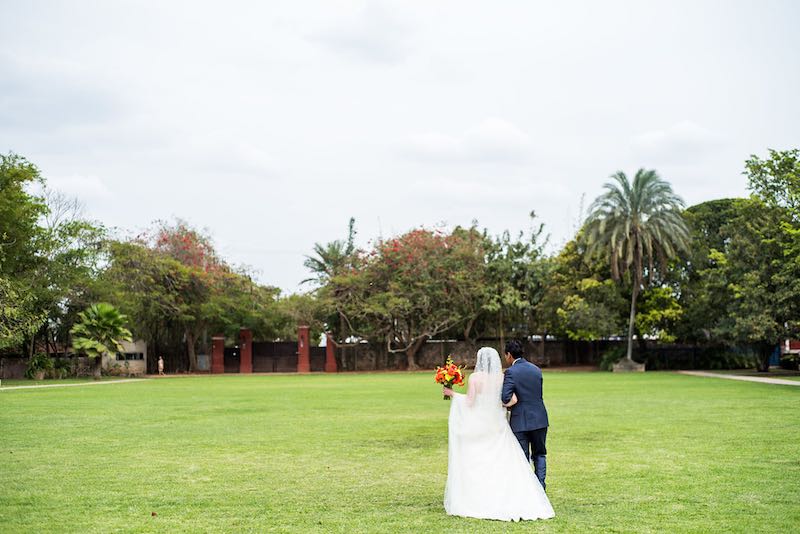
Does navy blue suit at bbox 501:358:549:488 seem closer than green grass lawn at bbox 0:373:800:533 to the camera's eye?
No

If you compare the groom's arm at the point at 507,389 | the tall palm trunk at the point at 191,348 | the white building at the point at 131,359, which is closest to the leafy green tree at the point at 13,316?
the white building at the point at 131,359

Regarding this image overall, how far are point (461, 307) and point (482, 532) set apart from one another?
4837 centimetres

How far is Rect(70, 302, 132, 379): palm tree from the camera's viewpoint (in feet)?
142

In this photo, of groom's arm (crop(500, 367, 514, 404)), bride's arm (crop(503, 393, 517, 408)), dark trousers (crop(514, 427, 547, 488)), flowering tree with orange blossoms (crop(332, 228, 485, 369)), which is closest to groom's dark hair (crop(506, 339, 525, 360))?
groom's arm (crop(500, 367, 514, 404))

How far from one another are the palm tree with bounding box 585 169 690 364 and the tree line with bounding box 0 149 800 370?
96 millimetres

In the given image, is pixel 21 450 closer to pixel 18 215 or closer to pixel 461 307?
pixel 18 215

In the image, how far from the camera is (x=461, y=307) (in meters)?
56.2

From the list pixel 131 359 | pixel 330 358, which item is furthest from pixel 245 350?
pixel 131 359

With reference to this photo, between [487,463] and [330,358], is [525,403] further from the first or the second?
[330,358]

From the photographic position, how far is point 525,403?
934cm

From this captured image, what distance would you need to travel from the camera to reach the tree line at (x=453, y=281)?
41.5m

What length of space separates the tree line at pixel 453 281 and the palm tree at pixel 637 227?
0.10 meters

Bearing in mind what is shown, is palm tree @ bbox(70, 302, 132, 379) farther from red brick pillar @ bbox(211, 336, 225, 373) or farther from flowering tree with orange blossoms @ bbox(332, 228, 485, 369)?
flowering tree with orange blossoms @ bbox(332, 228, 485, 369)

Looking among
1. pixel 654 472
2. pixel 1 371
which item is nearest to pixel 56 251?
pixel 1 371
